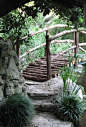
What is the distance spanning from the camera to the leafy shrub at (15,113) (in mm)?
Result: 3721

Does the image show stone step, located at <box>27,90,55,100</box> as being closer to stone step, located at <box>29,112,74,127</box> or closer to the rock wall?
the rock wall

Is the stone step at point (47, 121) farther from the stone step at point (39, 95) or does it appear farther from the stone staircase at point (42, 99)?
the stone step at point (39, 95)

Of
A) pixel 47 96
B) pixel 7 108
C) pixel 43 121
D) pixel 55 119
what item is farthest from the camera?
pixel 47 96

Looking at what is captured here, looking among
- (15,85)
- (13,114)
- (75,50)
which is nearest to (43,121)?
(13,114)

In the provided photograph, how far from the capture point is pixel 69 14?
173 inches

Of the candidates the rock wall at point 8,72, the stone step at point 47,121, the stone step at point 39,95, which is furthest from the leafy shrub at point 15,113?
the stone step at point 39,95

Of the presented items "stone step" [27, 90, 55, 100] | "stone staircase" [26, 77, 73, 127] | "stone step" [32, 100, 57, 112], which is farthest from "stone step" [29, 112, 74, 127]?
"stone step" [27, 90, 55, 100]

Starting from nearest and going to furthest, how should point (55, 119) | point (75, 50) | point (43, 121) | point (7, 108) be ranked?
point (7, 108) → point (43, 121) → point (55, 119) → point (75, 50)

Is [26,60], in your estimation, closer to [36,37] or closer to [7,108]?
[36,37]

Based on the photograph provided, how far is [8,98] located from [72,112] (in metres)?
1.32

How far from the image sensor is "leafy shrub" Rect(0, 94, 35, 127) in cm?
372

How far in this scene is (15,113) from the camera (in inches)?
148

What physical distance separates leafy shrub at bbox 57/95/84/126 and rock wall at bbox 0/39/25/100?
95 centimetres

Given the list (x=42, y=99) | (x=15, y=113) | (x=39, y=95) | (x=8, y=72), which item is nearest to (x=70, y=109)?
(x=42, y=99)
